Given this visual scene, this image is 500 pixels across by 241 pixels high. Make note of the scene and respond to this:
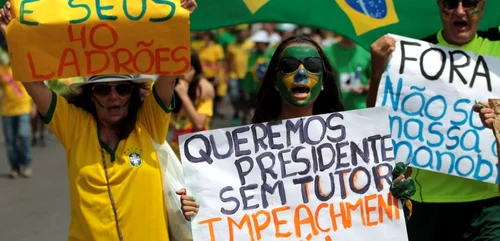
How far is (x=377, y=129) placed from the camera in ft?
13.3

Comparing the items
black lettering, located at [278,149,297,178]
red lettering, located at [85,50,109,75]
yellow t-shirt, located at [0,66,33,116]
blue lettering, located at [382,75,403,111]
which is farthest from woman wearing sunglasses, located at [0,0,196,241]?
yellow t-shirt, located at [0,66,33,116]

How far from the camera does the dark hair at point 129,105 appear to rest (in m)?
4.25

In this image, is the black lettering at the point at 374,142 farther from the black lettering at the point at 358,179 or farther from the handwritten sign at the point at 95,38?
the handwritten sign at the point at 95,38

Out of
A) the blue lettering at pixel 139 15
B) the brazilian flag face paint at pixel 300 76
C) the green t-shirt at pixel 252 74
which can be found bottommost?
the green t-shirt at pixel 252 74

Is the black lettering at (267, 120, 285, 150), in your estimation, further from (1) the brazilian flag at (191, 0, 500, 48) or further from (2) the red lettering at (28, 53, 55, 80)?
(1) the brazilian flag at (191, 0, 500, 48)

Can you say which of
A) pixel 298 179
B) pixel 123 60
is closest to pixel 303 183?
pixel 298 179

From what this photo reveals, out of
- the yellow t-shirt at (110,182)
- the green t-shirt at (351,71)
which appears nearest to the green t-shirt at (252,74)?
the green t-shirt at (351,71)

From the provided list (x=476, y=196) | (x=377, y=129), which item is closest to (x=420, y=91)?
(x=476, y=196)

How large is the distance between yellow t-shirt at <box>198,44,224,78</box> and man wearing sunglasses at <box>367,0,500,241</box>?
1188cm

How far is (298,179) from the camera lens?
13.1ft

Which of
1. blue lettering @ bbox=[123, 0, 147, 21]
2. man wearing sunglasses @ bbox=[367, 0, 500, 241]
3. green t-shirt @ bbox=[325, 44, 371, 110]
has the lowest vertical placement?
green t-shirt @ bbox=[325, 44, 371, 110]

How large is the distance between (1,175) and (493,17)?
7.50 metres

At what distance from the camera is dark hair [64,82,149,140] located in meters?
A: 4.25

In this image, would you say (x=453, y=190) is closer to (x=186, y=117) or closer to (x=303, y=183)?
(x=303, y=183)
